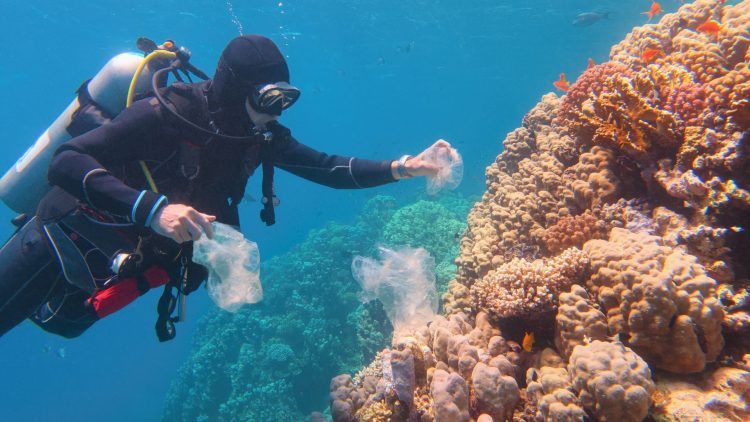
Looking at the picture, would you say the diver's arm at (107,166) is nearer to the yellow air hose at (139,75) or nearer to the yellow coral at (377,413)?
the yellow air hose at (139,75)

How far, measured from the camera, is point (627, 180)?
12.8 feet

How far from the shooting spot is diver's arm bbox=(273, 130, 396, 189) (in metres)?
4.32

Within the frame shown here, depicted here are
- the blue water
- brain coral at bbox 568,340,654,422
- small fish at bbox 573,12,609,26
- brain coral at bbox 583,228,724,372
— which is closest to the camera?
brain coral at bbox 568,340,654,422

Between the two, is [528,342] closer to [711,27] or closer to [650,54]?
[650,54]

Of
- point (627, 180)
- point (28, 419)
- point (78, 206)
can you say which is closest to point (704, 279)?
point (627, 180)

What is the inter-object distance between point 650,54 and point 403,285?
5.00 m

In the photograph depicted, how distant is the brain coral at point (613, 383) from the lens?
2.07m

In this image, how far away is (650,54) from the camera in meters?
5.35

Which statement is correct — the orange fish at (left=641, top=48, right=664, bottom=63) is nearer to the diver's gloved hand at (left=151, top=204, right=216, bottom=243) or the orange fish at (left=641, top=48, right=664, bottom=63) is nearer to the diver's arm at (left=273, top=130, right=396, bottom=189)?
the diver's arm at (left=273, top=130, right=396, bottom=189)

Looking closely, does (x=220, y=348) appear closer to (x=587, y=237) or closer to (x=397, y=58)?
(x=587, y=237)

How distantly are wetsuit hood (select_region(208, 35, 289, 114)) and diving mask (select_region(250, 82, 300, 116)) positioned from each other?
4.3 inches

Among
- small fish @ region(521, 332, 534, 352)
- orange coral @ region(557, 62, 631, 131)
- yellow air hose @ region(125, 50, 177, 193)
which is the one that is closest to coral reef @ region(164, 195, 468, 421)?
orange coral @ region(557, 62, 631, 131)

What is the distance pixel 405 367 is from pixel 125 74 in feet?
12.9

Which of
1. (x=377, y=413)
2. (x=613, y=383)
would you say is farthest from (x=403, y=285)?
(x=613, y=383)
